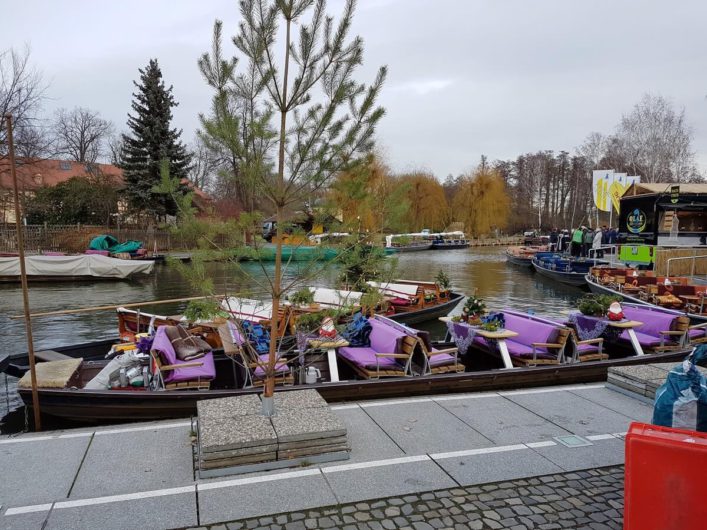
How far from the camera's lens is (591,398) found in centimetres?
667

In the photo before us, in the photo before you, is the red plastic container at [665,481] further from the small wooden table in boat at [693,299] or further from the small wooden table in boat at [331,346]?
the small wooden table in boat at [693,299]

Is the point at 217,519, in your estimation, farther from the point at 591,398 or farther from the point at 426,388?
the point at 591,398

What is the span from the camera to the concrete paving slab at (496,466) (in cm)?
444

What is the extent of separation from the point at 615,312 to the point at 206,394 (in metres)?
7.59

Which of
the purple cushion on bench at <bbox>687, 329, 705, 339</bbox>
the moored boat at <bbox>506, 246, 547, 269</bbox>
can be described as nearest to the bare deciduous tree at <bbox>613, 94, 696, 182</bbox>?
the moored boat at <bbox>506, 246, 547, 269</bbox>

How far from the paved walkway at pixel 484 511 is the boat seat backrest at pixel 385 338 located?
3.43 meters

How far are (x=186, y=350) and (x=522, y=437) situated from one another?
4.96m

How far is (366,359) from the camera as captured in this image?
7707 millimetres

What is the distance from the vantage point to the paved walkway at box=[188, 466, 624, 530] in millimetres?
3730

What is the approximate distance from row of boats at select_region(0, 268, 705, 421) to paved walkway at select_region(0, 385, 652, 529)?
105cm

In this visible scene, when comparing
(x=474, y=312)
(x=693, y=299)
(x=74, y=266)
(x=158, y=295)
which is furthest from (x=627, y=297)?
(x=74, y=266)

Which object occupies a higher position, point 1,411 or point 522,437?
point 522,437

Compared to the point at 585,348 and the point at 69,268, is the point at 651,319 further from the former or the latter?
the point at 69,268

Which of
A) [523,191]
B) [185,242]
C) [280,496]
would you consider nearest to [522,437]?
[280,496]
